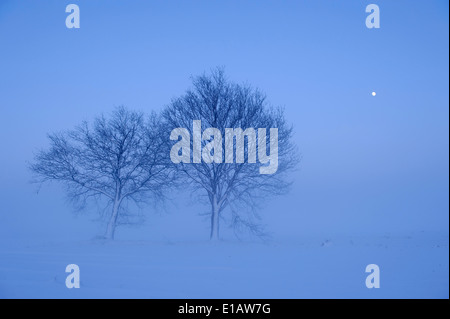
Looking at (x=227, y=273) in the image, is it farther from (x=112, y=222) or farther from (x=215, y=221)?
(x=112, y=222)

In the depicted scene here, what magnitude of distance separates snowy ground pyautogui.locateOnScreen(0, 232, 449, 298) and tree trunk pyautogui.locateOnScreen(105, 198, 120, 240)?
5483 millimetres

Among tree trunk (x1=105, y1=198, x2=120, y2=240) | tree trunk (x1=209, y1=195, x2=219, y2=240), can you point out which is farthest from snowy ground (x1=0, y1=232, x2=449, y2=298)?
tree trunk (x1=105, y1=198, x2=120, y2=240)

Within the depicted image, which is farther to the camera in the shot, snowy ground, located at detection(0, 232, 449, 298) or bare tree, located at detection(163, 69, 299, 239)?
bare tree, located at detection(163, 69, 299, 239)

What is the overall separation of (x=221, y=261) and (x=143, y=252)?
3.54 m

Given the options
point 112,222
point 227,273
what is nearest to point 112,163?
point 112,222

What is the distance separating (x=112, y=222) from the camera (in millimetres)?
20344

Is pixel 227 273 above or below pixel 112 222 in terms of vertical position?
below

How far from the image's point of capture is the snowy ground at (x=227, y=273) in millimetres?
8305

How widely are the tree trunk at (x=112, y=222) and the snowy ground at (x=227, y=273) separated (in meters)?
5.48

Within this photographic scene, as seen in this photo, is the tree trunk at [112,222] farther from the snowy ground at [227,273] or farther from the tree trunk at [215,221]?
the snowy ground at [227,273]

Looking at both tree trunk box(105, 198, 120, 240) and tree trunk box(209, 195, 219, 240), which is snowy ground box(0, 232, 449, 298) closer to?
tree trunk box(209, 195, 219, 240)

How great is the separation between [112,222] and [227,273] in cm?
1177

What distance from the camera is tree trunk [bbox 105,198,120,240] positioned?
20230mm
